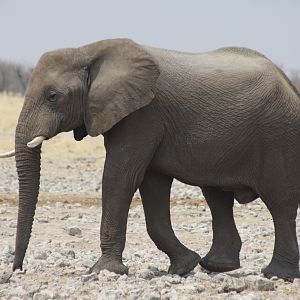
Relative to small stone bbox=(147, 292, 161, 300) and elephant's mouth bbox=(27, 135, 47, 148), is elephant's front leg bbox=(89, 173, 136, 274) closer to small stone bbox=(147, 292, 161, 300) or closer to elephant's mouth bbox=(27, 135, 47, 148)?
elephant's mouth bbox=(27, 135, 47, 148)

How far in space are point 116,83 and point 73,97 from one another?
0.38 metres

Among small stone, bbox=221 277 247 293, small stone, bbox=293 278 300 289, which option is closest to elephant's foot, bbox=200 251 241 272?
small stone, bbox=293 278 300 289

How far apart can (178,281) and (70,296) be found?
3.57 feet

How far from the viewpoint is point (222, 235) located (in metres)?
9.65

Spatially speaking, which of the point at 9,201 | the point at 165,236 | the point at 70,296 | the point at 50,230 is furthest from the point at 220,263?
the point at 9,201

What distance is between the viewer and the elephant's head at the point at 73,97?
8.53 metres

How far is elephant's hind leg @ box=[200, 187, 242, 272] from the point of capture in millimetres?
9602

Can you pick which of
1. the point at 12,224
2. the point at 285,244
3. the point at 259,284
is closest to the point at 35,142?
the point at 259,284

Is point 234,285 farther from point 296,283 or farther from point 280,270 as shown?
point 280,270

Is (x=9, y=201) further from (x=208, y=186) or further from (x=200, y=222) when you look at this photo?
(x=208, y=186)

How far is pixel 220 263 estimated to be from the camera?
961 centimetres

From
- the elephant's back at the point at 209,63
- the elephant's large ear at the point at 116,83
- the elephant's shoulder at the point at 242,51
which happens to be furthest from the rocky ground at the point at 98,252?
the elephant's shoulder at the point at 242,51

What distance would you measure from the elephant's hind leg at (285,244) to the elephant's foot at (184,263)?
25.5 inches

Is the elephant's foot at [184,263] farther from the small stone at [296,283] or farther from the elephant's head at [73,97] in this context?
the elephant's head at [73,97]
